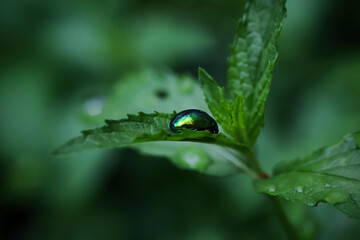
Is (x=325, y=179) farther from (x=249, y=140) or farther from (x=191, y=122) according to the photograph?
(x=191, y=122)

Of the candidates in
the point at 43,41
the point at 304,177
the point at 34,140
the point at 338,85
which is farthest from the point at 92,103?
the point at 338,85

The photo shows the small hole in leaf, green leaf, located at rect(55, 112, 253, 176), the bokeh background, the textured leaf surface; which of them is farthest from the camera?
the bokeh background

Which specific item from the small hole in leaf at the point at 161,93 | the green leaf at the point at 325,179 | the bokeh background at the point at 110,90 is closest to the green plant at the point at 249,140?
A: the green leaf at the point at 325,179

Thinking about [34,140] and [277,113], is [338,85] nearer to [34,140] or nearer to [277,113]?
[277,113]

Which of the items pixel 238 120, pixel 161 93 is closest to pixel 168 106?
pixel 161 93

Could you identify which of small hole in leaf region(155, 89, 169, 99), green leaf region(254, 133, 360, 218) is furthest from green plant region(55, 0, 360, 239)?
small hole in leaf region(155, 89, 169, 99)

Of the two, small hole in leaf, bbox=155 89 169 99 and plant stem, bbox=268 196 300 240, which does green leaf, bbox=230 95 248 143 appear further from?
small hole in leaf, bbox=155 89 169 99
